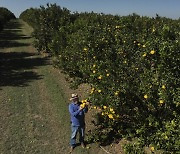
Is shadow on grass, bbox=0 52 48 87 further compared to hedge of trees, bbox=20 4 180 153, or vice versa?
shadow on grass, bbox=0 52 48 87

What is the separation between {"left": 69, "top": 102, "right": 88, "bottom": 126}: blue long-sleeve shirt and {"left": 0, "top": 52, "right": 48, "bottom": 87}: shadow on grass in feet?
24.2

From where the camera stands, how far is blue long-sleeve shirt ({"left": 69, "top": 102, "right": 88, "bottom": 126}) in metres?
8.73

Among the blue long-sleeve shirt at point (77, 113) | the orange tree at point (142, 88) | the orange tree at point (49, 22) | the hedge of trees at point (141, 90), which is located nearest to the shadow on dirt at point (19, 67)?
the orange tree at point (49, 22)

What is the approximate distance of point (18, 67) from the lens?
2011 centimetres

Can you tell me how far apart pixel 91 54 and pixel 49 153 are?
165 inches

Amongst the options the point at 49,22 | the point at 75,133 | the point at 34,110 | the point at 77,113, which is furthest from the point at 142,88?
the point at 49,22

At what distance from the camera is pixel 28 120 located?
36.9 feet

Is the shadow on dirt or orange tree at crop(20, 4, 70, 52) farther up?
orange tree at crop(20, 4, 70, 52)

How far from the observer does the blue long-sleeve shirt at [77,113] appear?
8.73 m

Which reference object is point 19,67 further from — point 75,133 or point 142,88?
point 142,88

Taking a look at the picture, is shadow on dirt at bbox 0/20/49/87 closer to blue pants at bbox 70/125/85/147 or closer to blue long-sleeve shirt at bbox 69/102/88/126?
blue pants at bbox 70/125/85/147

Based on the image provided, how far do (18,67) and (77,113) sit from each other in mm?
Result: 12172

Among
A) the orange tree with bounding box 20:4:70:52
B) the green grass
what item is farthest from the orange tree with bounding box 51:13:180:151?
the orange tree with bounding box 20:4:70:52

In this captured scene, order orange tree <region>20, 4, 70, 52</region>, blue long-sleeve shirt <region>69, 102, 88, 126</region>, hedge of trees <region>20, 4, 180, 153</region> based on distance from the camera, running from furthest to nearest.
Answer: orange tree <region>20, 4, 70, 52</region> → blue long-sleeve shirt <region>69, 102, 88, 126</region> → hedge of trees <region>20, 4, 180, 153</region>
